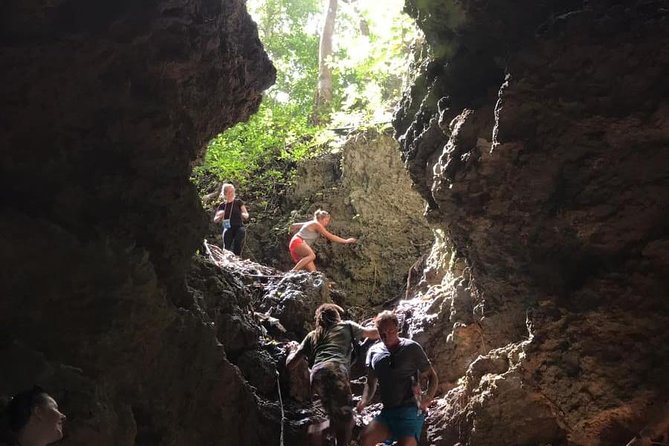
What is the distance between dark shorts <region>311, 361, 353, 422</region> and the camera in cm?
522

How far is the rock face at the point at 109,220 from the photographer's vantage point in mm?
3766

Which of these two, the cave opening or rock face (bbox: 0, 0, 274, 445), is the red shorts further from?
rock face (bbox: 0, 0, 274, 445)

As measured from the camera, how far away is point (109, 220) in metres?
4.45

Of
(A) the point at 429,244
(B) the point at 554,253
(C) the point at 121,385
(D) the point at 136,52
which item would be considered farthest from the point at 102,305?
(A) the point at 429,244

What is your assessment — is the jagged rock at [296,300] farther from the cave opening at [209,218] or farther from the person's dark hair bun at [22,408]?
the person's dark hair bun at [22,408]

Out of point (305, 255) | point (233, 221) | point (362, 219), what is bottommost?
point (305, 255)

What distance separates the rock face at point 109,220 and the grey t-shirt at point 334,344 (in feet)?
2.66

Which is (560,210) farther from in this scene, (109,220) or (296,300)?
(296,300)

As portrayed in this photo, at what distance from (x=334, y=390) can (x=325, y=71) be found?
1377 cm

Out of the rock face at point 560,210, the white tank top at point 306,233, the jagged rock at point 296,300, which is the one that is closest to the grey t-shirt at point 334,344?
the rock face at point 560,210

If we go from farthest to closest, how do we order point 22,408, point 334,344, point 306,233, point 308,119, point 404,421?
point 308,119, point 306,233, point 334,344, point 404,421, point 22,408

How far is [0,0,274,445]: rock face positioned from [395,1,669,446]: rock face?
2.67 m

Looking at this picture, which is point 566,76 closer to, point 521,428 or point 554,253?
point 554,253

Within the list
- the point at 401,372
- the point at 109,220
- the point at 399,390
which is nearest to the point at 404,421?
the point at 399,390
